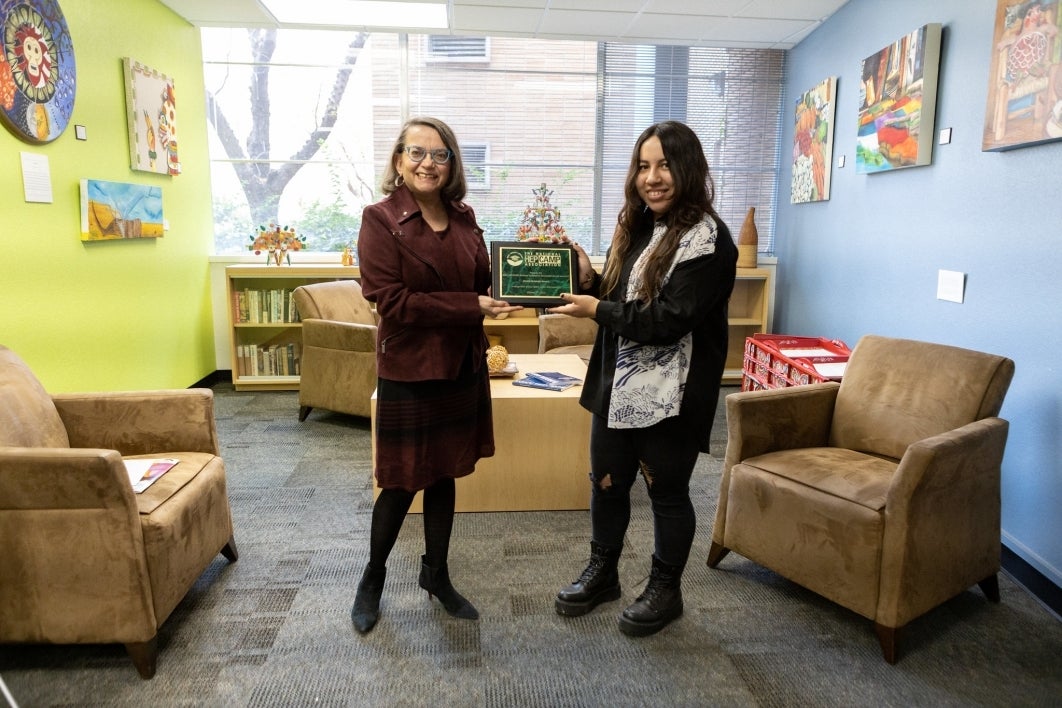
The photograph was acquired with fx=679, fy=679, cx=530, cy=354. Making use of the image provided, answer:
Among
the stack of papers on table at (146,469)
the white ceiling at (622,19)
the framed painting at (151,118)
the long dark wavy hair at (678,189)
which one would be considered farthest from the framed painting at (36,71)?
the long dark wavy hair at (678,189)

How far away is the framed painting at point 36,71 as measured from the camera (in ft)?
8.50

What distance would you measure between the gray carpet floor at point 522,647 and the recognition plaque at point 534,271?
3.17 ft

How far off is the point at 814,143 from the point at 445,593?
3.62m

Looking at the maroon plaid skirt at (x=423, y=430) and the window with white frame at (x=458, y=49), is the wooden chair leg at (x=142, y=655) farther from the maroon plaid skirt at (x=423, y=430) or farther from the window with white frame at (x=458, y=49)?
the window with white frame at (x=458, y=49)

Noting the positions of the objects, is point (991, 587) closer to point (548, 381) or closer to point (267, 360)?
point (548, 381)

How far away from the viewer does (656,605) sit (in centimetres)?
195

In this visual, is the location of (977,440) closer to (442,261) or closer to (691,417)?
(691,417)

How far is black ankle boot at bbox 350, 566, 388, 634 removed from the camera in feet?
6.43

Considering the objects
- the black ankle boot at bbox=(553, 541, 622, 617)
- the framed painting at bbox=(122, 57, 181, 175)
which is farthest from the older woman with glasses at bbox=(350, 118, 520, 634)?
the framed painting at bbox=(122, 57, 181, 175)

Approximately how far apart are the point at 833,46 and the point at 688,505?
3.40m

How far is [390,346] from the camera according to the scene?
1.73 m

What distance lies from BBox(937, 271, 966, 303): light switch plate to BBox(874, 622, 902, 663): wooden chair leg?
59.5 inches

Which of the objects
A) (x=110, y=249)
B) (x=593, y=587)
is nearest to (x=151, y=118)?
(x=110, y=249)

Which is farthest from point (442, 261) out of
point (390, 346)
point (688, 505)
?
point (688, 505)
